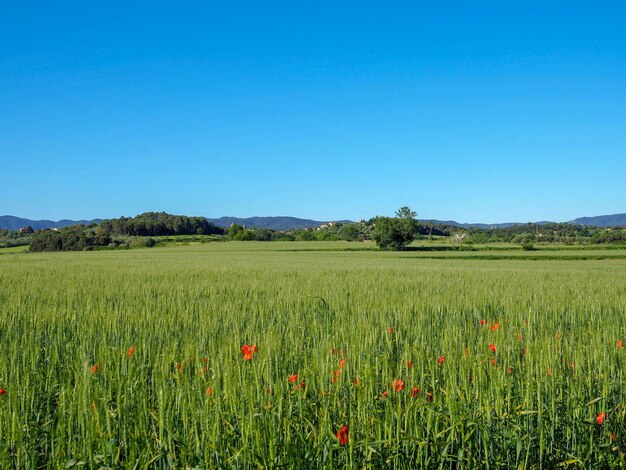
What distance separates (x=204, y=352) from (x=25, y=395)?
1.80 metres

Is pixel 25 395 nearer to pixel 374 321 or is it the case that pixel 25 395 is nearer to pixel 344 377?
pixel 344 377

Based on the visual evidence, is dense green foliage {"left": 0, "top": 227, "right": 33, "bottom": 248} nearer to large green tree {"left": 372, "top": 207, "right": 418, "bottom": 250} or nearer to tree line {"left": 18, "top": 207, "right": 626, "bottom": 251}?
Answer: tree line {"left": 18, "top": 207, "right": 626, "bottom": 251}

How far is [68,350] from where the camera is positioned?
4516 mm

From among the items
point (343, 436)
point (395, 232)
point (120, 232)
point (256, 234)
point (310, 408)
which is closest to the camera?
point (343, 436)

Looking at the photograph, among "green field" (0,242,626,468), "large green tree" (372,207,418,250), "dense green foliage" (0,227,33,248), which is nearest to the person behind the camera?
"green field" (0,242,626,468)

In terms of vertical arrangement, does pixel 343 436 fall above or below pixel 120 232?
below

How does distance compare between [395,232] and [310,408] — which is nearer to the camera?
[310,408]

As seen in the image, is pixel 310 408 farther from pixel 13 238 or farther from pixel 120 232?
pixel 13 238

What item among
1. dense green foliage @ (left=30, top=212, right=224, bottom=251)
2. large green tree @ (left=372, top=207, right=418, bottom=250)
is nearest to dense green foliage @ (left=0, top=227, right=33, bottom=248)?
dense green foliage @ (left=30, top=212, right=224, bottom=251)

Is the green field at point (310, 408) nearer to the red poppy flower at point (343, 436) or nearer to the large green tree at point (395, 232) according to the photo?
the red poppy flower at point (343, 436)

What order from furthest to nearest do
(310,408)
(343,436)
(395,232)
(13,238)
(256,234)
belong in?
(256,234)
(13,238)
(395,232)
(310,408)
(343,436)

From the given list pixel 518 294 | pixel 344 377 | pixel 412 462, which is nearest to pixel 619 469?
pixel 412 462

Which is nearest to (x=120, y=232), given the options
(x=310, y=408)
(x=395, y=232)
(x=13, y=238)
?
(x=13, y=238)

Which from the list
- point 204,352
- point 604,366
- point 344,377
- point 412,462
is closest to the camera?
point 412,462
